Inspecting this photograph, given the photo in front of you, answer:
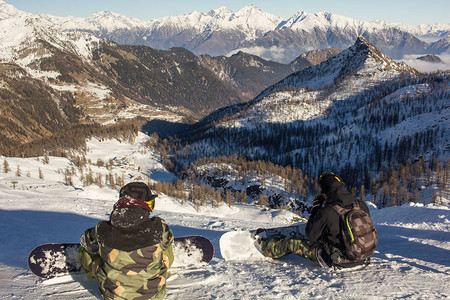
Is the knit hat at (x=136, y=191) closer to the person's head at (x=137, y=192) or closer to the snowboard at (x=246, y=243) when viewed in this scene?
the person's head at (x=137, y=192)

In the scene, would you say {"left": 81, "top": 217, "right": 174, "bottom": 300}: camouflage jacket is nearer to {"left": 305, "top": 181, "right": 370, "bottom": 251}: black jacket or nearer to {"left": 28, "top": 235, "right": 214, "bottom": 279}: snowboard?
{"left": 28, "top": 235, "right": 214, "bottom": 279}: snowboard

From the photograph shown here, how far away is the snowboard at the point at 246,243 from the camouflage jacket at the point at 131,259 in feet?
14.2

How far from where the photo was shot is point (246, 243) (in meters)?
10.8

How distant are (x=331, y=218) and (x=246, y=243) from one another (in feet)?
12.5

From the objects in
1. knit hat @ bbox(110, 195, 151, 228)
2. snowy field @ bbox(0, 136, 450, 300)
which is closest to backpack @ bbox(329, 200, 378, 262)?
snowy field @ bbox(0, 136, 450, 300)

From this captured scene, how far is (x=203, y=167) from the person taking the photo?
161 meters

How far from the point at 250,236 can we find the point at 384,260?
4.77m

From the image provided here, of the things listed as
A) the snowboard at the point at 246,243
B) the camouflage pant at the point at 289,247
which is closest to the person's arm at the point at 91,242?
the snowboard at the point at 246,243

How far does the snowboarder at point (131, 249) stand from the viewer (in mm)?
6340

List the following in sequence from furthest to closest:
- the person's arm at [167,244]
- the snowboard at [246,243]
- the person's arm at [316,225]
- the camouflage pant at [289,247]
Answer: the snowboard at [246,243] < the camouflage pant at [289,247] < the person's arm at [316,225] < the person's arm at [167,244]

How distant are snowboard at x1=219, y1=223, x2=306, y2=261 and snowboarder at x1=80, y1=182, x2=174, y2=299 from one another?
4336 millimetres

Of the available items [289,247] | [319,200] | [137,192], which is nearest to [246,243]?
[289,247]

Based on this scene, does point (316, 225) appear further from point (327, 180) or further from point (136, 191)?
point (136, 191)

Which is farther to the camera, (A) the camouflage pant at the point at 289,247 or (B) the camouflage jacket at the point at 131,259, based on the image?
(A) the camouflage pant at the point at 289,247
